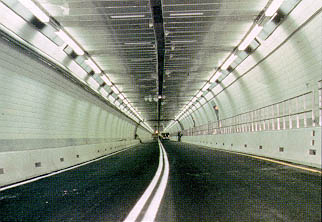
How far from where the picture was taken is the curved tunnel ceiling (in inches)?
490

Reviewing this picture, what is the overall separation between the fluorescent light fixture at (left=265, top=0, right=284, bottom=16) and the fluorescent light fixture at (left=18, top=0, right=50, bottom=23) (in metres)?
7.68

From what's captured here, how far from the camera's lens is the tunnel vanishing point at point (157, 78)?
606cm

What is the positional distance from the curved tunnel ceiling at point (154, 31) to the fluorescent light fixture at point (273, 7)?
A: 1.25 ft

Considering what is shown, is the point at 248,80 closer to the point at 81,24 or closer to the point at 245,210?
the point at 81,24

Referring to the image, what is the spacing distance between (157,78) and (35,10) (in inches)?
639

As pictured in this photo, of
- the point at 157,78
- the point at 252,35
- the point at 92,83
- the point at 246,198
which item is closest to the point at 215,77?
the point at 157,78

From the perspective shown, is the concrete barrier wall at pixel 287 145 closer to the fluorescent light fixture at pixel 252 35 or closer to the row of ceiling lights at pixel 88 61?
the fluorescent light fixture at pixel 252 35

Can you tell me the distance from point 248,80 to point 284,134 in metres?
9.98

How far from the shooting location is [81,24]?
1415 centimetres

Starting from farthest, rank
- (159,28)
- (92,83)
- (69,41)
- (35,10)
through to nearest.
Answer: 1. (92,83)
2. (69,41)
3. (159,28)
4. (35,10)

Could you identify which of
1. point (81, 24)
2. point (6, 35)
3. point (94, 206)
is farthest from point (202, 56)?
point (94, 206)

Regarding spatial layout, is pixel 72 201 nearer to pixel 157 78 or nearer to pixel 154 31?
pixel 154 31

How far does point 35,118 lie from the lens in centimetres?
1540

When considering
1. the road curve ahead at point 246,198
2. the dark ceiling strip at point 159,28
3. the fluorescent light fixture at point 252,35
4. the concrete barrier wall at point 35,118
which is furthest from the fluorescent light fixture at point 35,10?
the fluorescent light fixture at point 252,35
